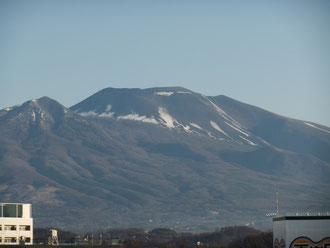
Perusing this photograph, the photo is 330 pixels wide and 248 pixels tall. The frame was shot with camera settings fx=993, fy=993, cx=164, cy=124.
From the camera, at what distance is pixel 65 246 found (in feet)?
503

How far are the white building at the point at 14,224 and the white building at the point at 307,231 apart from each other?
45.6m

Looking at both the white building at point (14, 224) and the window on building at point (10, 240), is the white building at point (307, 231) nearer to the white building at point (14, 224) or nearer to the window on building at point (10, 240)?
the white building at point (14, 224)

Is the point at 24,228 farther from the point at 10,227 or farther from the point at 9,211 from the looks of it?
the point at 9,211

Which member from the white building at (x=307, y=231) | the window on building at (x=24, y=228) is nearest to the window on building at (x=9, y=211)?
the window on building at (x=24, y=228)

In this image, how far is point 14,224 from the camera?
450ft

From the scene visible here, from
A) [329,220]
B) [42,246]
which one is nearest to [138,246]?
[42,246]

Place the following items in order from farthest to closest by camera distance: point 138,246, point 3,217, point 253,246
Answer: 1. point 138,246
2. point 253,246
3. point 3,217

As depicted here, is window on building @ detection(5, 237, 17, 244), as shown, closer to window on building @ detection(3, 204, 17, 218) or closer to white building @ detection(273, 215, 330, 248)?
window on building @ detection(3, 204, 17, 218)

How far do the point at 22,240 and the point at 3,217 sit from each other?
411 cm

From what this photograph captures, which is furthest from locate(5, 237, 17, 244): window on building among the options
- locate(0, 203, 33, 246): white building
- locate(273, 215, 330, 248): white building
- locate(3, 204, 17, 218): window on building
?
locate(273, 215, 330, 248): white building

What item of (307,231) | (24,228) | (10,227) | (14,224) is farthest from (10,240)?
(307,231)

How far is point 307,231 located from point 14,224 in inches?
1881

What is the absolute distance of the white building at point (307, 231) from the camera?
346ft

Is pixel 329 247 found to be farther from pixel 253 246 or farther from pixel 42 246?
pixel 253 246
